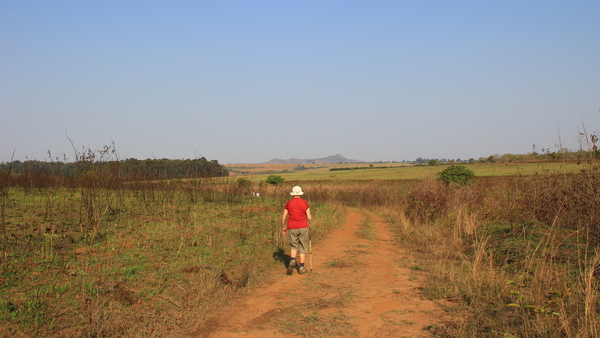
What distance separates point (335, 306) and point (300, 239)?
307 centimetres

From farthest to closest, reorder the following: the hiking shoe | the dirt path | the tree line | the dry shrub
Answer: the tree line
the hiking shoe
the dirt path
the dry shrub

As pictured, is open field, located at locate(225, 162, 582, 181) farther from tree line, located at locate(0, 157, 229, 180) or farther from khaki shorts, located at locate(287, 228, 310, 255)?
khaki shorts, located at locate(287, 228, 310, 255)

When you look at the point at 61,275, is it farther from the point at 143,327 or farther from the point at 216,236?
the point at 216,236

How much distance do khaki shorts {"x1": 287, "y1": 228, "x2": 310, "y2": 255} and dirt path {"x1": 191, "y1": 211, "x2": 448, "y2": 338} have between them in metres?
0.61

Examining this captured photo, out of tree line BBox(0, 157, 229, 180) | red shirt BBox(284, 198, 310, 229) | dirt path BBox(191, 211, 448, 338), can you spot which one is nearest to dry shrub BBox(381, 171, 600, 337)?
dirt path BBox(191, 211, 448, 338)

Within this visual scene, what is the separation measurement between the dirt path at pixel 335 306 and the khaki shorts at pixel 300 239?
2.01 ft

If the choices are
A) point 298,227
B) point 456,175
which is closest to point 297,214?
point 298,227

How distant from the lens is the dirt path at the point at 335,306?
5570mm

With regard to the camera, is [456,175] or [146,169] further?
[456,175]

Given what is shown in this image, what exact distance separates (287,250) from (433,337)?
24.2 ft

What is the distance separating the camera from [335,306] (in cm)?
662

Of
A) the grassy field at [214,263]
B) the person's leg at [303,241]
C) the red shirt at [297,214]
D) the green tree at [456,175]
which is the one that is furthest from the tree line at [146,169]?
the green tree at [456,175]

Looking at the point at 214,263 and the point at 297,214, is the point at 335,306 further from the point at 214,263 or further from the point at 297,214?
the point at 214,263

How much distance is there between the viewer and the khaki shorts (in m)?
9.53
